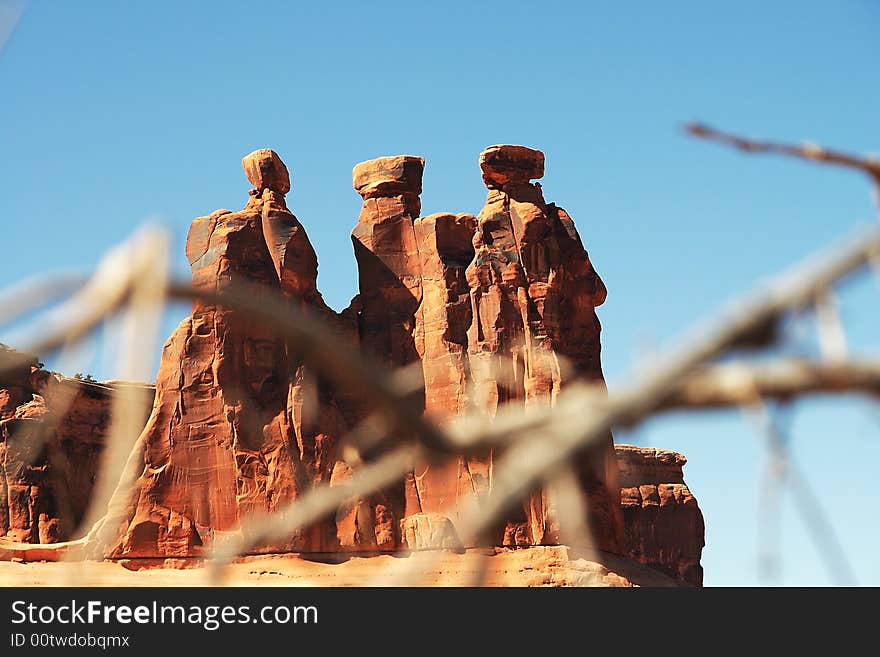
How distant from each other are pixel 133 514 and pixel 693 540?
37227mm

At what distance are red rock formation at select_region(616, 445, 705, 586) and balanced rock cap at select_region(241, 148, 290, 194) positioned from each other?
29.7m

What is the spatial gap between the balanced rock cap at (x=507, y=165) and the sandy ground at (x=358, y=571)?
14.0 meters

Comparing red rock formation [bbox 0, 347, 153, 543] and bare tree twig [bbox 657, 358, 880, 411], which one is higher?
red rock formation [bbox 0, 347, 153, 543]

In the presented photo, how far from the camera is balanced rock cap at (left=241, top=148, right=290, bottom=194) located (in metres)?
57.2

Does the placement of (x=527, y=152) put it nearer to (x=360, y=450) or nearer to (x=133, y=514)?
(x=133, y=514)

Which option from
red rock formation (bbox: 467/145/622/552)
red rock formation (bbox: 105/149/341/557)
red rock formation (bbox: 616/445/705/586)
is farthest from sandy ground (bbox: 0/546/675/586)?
red rock formation (bbox: 616/445/705/586)

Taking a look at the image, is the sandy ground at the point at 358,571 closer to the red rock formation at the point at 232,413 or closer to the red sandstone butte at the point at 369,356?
the red sandstone butte at the point at 369,356

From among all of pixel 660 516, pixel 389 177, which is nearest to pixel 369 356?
pixel 389 177

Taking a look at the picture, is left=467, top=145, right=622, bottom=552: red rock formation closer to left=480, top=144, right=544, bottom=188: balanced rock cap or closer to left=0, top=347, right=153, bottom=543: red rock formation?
left=480, top=144, right=544, bottom=188: balanced rock cap

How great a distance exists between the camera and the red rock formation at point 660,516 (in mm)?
78438

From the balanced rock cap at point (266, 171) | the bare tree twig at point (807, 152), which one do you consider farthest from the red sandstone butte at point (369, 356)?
the bare tree twig at point (807, 152)
